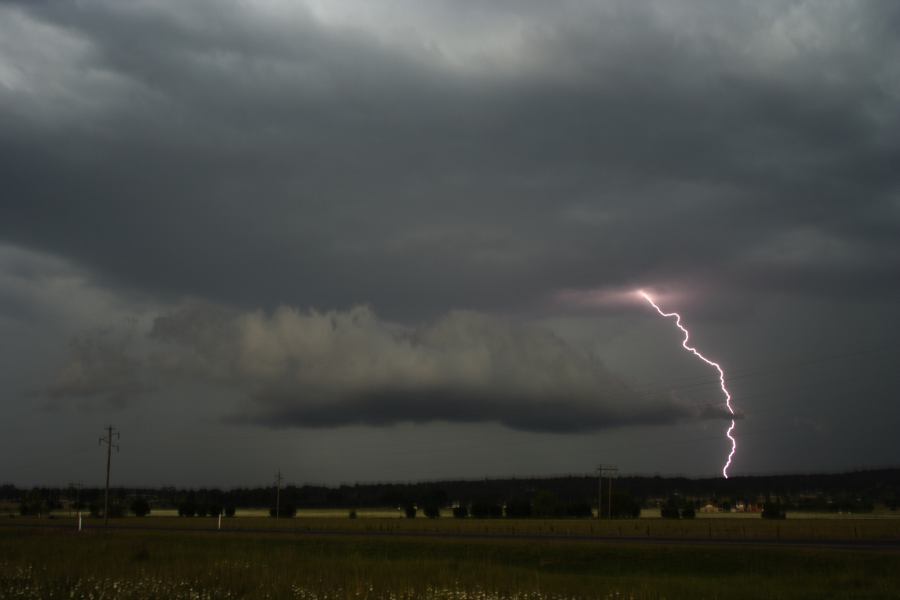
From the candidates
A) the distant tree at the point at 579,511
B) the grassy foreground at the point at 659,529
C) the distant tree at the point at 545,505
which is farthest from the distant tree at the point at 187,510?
the distant tree at the point at 579,511

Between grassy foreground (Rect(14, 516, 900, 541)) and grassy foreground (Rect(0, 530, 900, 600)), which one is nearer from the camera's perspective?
grassy foreground (Rect(0, 530, 900, 600))

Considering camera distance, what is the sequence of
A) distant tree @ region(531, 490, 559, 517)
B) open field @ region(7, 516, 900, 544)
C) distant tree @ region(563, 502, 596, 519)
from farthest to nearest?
distant tree @ region(531, 490, 559, 517) → distant tree @ region(563, 502, 596, 519) → open field @ region(7, 516, 900, 544)

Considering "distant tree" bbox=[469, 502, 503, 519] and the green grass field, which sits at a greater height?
the green grass field

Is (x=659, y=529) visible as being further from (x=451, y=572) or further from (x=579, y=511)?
(x=579, y=511)

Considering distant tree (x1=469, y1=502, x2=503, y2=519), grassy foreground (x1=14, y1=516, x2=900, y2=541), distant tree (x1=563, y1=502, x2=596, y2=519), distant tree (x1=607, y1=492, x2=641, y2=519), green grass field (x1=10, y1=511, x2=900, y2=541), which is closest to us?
grassy foreground (x1=14, y1=516, x2=900, y2=541)

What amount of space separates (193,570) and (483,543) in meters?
29.6

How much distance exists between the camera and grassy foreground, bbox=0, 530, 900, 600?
27312 mm

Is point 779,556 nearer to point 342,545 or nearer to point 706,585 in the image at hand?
point 706,585

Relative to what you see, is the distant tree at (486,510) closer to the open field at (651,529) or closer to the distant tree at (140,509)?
the open field at (651,529)

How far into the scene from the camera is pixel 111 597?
24.7 metres

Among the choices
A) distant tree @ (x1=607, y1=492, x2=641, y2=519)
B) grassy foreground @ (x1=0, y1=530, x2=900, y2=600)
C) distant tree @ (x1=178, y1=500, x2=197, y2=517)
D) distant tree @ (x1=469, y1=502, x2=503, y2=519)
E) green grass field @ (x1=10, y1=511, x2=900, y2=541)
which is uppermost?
grassy foreground @ (x1=0, y1=530, x2=900, y2=600)

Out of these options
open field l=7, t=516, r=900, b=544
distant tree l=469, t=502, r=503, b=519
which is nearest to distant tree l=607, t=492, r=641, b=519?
distant tree l=469, t=502, r=503, b=519

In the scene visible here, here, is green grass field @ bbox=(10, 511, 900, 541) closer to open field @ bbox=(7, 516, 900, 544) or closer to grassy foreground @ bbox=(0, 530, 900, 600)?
open field @ bbox=(7, 516, 900, 544)

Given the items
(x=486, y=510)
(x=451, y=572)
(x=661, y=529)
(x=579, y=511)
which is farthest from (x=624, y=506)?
(x=451, y=572)
